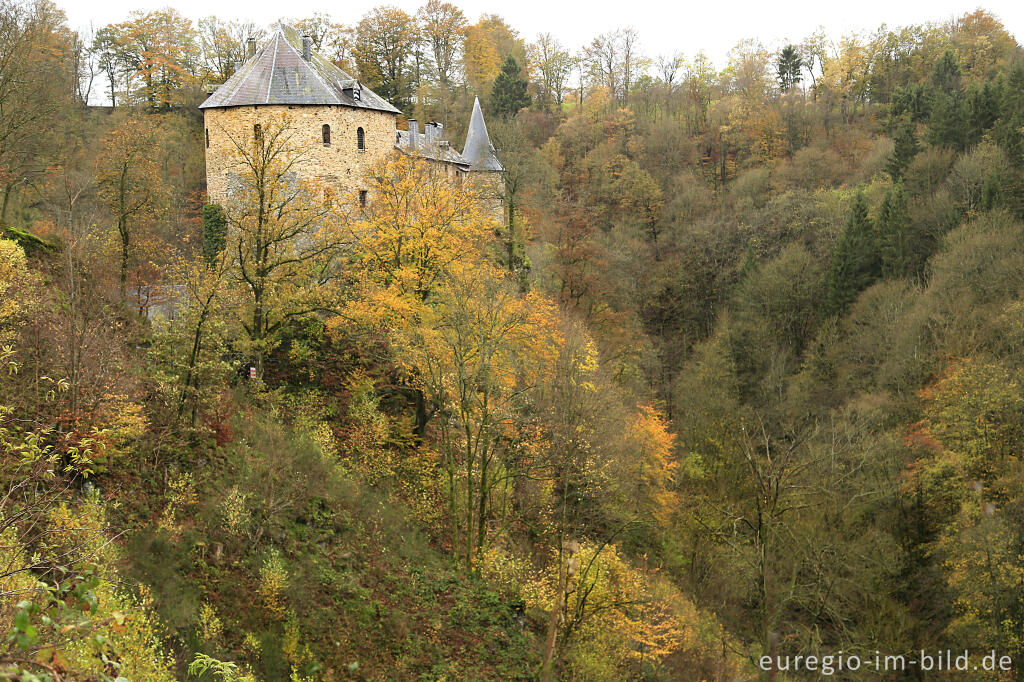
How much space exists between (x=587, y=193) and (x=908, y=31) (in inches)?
1176

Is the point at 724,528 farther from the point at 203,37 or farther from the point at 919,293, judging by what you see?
the point at 203,37

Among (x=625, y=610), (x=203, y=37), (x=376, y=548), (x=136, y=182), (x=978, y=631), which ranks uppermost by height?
(x=203, y=37)

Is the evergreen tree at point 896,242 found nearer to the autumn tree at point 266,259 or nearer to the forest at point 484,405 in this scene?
the forest at point 484,405

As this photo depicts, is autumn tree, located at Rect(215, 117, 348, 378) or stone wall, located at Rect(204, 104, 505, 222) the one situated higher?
stone wall, located at Rect(204, 104, 505, 222)

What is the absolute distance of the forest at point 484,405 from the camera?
13586 millimetres

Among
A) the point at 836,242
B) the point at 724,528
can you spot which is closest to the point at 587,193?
the point at 836,242

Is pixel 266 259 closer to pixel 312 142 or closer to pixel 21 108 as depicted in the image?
pixel 21 108

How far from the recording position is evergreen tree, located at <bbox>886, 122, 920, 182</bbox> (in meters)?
44.7

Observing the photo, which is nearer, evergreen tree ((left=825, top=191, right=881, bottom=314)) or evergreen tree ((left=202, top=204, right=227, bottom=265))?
evergreen tree ((left=202, top=204, right=227, bottom=265))

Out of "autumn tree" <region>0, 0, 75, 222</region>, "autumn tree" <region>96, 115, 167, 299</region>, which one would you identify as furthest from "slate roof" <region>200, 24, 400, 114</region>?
"autumn tree" <region>0, 0, 75, 222</region>

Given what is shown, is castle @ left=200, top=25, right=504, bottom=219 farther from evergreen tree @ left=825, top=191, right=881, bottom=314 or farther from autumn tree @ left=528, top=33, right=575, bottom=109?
autumn tree @ left=528, top=33, right=575, bottom=109

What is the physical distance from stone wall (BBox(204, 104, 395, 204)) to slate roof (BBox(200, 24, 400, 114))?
0.94 feet

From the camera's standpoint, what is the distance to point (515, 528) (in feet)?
71.2

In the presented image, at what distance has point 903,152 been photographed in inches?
1766
